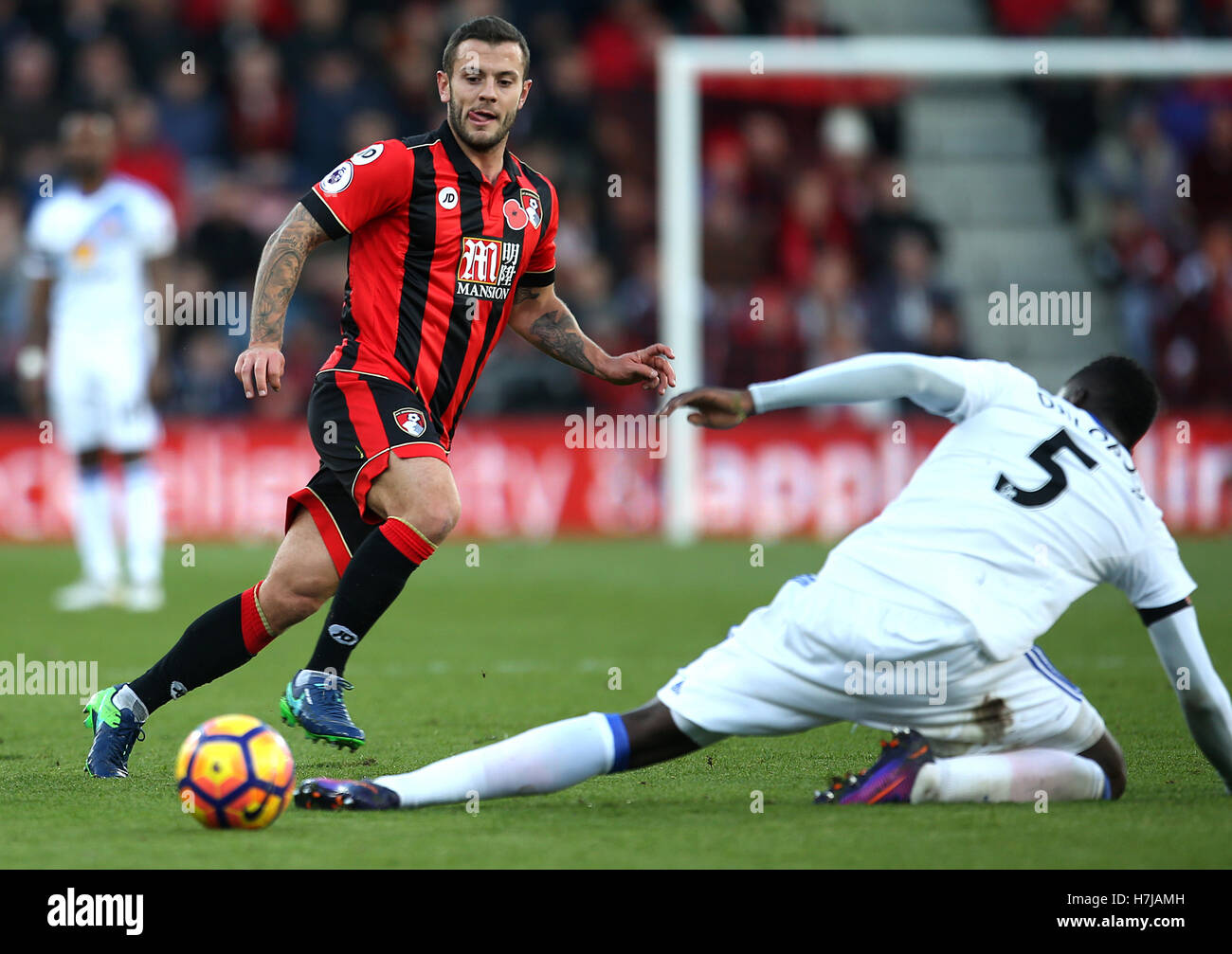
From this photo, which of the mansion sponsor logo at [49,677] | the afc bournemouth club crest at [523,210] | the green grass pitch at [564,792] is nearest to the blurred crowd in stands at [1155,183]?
the green grass pitch at [564,792]

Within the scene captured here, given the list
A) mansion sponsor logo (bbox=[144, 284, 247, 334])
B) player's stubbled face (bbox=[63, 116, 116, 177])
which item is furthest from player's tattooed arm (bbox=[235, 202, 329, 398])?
mansion sponsor logo (bbox=[144, 284, 247, 334])

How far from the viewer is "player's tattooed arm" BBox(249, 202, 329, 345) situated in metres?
4.86

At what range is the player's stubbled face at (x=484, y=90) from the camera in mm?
5156

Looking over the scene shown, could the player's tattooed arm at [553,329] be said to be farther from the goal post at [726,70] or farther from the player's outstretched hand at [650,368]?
the goal post at [726,70]

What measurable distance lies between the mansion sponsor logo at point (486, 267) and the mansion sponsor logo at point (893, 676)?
1.82m

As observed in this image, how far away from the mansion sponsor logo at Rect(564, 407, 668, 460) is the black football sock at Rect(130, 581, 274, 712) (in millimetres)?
9845

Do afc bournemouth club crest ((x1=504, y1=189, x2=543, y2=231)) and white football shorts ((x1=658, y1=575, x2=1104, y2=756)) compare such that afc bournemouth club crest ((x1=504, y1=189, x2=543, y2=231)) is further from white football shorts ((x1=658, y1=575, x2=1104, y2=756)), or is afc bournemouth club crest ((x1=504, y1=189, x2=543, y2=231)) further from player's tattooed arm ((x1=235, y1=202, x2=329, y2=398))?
white football shorts ((x1=658, y1=575, x2=1104, y2=756))

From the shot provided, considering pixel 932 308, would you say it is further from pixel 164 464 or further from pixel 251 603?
pixel 251 603

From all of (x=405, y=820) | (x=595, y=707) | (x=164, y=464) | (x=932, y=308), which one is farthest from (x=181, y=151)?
(x=405, y=820)

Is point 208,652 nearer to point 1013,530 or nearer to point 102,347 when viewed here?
point 1013,530

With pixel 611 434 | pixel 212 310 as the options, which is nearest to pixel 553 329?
pixel 611 434

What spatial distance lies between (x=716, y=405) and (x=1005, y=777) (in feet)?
4.02
